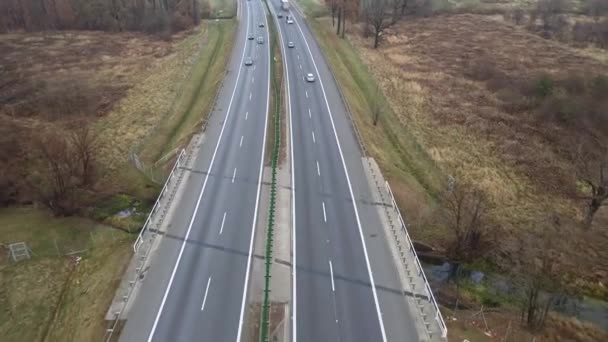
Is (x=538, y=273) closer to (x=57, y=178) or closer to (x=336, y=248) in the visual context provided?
(x=336, y=248)

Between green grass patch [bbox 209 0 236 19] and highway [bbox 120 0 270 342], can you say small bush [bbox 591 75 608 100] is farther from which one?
green grass patch [bbox 209 0 236 19]

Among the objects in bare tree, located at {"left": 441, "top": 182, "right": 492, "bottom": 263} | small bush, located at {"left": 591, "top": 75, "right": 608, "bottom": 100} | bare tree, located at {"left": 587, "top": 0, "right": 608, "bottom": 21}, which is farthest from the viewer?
bare tree, located at {"left": 587, "top": 0, "right": 608, "bottom": 21}

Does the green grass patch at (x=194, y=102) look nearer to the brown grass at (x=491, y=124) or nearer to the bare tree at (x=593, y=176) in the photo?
the brown grass at (x=491, y=124)

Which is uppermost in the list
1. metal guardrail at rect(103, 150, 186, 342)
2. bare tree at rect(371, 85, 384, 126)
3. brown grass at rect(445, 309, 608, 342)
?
bare tree at rect(371, 85, 384, 126)

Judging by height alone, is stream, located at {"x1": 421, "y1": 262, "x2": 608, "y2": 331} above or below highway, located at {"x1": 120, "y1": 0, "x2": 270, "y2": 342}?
below

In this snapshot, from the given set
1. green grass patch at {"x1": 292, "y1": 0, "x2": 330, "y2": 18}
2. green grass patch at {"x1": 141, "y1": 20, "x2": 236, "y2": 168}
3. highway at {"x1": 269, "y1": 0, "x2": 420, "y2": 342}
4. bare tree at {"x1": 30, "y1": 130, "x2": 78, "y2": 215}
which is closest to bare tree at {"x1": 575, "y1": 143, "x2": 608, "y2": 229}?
highway at {"x1": 269, "y1": 0, "x2": 420, "y2": 342}

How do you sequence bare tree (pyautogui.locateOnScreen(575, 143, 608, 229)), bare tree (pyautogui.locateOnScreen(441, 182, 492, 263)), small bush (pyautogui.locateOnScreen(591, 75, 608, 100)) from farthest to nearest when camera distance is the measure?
small bush (pyautogui.locateOnScreen(591, 75, 608, 100))
bare tree (pyautogui.locateOnScreen(575, 143, 608, 229))
bare tree (pyautogui.locateOnScreen(441, 182, 492, 263))
